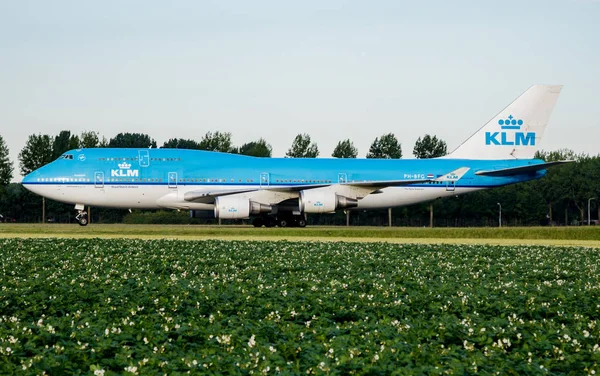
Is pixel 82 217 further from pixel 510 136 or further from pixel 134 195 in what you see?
pixel 510 136

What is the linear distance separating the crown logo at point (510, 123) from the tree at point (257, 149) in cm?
5139

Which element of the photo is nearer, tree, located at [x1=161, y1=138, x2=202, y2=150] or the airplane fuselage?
the airplane fuselage

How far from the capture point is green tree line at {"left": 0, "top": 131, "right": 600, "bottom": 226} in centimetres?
8731

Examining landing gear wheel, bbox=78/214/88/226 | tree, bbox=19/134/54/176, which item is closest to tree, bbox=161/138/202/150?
tree, bbox=19/134/54/176

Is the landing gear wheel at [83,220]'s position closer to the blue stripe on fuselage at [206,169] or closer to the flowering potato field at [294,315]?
the blue stripe on fuselage at [206,169]

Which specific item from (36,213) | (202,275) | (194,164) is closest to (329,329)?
(202,275)

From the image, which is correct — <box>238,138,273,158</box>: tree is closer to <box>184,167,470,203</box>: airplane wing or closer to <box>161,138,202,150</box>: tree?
<box>161,138,202,150</box>: tree

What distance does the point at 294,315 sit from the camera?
1234 cm

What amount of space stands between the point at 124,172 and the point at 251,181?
7070mm

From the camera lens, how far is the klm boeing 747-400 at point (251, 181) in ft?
141

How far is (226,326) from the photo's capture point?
1140 cm

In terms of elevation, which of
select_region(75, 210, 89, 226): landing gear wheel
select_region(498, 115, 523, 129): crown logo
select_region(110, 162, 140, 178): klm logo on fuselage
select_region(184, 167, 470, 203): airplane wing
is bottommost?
select_region(75, 210, 89, 226): landing gear wheel

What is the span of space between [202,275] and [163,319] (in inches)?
227

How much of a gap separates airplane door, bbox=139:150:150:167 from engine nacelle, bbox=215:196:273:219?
463cm
